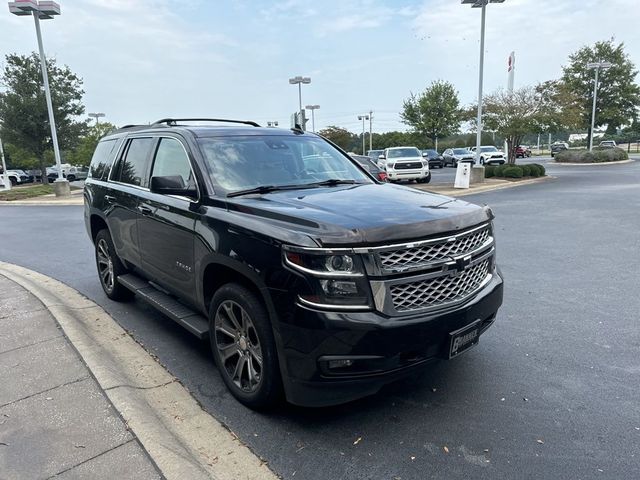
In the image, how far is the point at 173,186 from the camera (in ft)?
11.9

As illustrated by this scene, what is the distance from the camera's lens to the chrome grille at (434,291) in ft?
8.95

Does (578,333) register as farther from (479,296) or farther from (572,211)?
A: (572,211)

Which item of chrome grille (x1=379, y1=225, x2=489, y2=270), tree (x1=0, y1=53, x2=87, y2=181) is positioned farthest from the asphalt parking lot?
tree (x1=0, y1=53, x2=87, y2=181)

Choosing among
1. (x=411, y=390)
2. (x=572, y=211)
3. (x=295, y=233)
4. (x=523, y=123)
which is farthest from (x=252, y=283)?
(x=523, y=123)

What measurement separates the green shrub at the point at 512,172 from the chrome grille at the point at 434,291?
2171 cm

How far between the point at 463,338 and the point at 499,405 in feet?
2.10

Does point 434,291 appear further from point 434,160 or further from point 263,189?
point 434,160

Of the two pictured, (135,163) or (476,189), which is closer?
(135,163)

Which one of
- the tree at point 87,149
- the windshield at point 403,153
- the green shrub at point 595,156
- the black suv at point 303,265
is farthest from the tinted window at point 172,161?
the tree at point 87,149

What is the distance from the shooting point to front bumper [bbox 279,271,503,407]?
2607mm

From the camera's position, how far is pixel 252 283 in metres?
3.06

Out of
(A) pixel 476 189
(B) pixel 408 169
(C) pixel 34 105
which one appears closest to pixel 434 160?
(B) pixel 408 169

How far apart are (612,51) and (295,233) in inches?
2186

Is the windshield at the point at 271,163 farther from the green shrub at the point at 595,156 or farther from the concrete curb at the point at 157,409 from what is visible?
the green shrub at the point at 595,156
